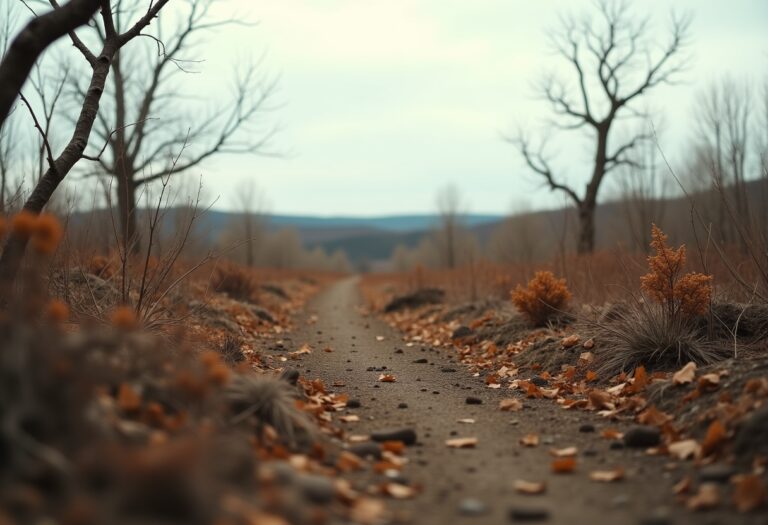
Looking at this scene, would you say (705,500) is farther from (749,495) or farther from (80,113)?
(80,113)

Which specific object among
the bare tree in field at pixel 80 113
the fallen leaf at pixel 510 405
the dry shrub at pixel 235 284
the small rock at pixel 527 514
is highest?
the bare tree in field at pixel 80 113

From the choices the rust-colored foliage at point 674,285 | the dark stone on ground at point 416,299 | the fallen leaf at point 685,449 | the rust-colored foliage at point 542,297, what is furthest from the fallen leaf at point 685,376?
the dark stone on ground at point 416,299

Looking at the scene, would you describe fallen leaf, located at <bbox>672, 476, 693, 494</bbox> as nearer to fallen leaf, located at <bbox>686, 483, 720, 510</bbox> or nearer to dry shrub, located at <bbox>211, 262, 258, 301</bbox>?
fallen leaf, located at <bbox>686, 483, 720, 510</bbox>

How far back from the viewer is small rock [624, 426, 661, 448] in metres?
3.34

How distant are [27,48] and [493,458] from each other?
3697 millimetres

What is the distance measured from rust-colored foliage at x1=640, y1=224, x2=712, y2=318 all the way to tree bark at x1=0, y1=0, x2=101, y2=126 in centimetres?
470

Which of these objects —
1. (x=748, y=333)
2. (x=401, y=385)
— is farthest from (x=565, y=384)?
(x=748, y=333)

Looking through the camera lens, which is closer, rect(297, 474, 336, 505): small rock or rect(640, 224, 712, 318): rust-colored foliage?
rect(297, 474, 336, 505): small rock

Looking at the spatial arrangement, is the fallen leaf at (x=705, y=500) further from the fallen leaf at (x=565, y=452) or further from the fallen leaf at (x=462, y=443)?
the fallen leaf at (x=462, y=443)

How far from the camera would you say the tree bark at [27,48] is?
3.60 metres

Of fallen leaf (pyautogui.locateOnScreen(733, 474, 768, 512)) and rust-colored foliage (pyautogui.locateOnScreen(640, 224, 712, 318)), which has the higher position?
rust-colored foliage (pyautogui.locateOnScreen(640, 224, 712, 318))

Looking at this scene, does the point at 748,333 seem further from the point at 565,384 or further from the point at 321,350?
the point at 321,350

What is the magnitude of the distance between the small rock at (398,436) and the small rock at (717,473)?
5.01 feet

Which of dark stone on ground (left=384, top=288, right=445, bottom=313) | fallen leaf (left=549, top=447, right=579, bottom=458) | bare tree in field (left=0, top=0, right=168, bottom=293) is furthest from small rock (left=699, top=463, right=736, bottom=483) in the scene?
dark stone on ground (left=384, top=288, right=445, bottom=313)
